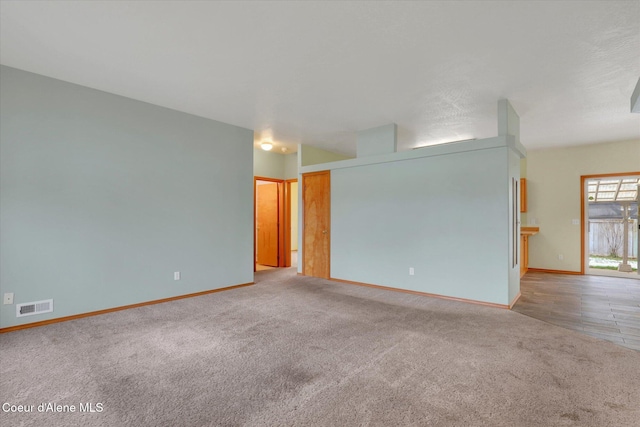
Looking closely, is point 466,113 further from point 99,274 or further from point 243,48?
point 99,274

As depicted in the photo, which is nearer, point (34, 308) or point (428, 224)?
point (34, 308)

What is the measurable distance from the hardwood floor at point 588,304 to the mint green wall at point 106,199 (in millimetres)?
4621

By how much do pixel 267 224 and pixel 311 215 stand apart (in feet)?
5.96

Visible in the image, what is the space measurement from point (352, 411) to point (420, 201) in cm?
339

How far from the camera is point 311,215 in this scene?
19.8ft

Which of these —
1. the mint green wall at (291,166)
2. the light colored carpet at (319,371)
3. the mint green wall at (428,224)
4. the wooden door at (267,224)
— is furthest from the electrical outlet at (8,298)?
the mint green wall at (291,166)

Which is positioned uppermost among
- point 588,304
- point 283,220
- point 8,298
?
point 283,220

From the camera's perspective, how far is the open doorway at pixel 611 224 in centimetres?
607

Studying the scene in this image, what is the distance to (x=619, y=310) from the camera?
12.3 feet

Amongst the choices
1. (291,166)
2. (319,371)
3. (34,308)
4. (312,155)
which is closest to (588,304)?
(319,371)

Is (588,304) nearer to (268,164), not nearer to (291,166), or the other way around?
(291,166)

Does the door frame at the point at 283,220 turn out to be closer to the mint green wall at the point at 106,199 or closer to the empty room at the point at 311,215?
the empty room at the point at 311,215

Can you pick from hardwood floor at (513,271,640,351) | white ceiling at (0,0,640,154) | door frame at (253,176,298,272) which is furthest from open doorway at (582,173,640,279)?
door frame at (253,176,298,272)

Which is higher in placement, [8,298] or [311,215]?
[311,215]
